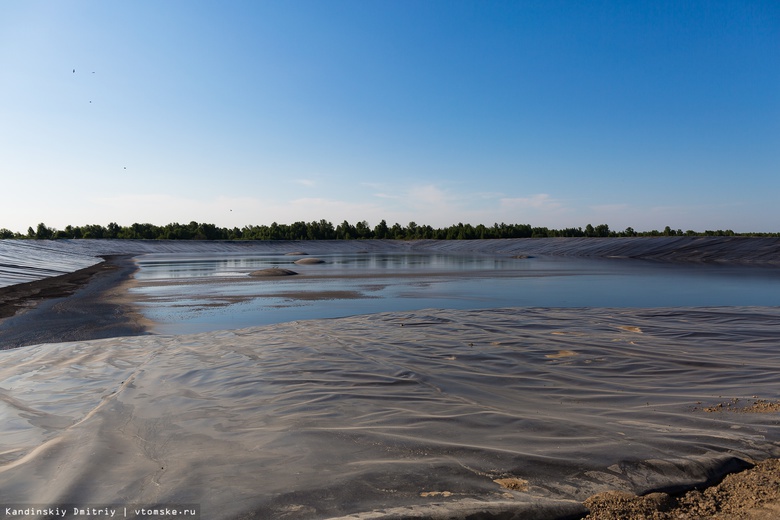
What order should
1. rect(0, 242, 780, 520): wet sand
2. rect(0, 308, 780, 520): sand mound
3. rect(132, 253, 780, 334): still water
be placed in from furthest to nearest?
rect(132, 253, 780, 334): still water
rect(0, 308, 780, 520): sand mound
rect(0, 242, 780, 520): wet sand

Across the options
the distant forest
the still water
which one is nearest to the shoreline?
the still water

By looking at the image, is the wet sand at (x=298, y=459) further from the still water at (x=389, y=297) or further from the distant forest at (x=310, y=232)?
the distant forest at (x=310, y=232)

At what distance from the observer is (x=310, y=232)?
113 meters

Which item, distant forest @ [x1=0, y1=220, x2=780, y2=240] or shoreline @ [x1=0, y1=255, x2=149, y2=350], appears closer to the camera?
shoreline @ [x1=0, y1=255, x2=149, y2=350]

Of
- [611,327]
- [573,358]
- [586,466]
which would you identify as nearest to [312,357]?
[573,358]

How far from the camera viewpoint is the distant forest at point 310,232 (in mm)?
102188

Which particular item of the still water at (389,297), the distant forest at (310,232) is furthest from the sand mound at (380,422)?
the distant forest at (310,232)

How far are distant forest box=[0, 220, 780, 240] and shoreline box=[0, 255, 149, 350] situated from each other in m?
88.0

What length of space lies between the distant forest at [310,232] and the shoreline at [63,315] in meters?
88.0

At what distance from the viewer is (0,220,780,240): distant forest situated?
102188 mm

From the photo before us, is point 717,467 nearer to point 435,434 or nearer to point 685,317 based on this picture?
point 435,434

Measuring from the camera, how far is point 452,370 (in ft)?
20.4

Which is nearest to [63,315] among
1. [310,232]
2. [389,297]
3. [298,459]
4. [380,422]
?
[389,297]

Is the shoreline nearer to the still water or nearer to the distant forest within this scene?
the still water
